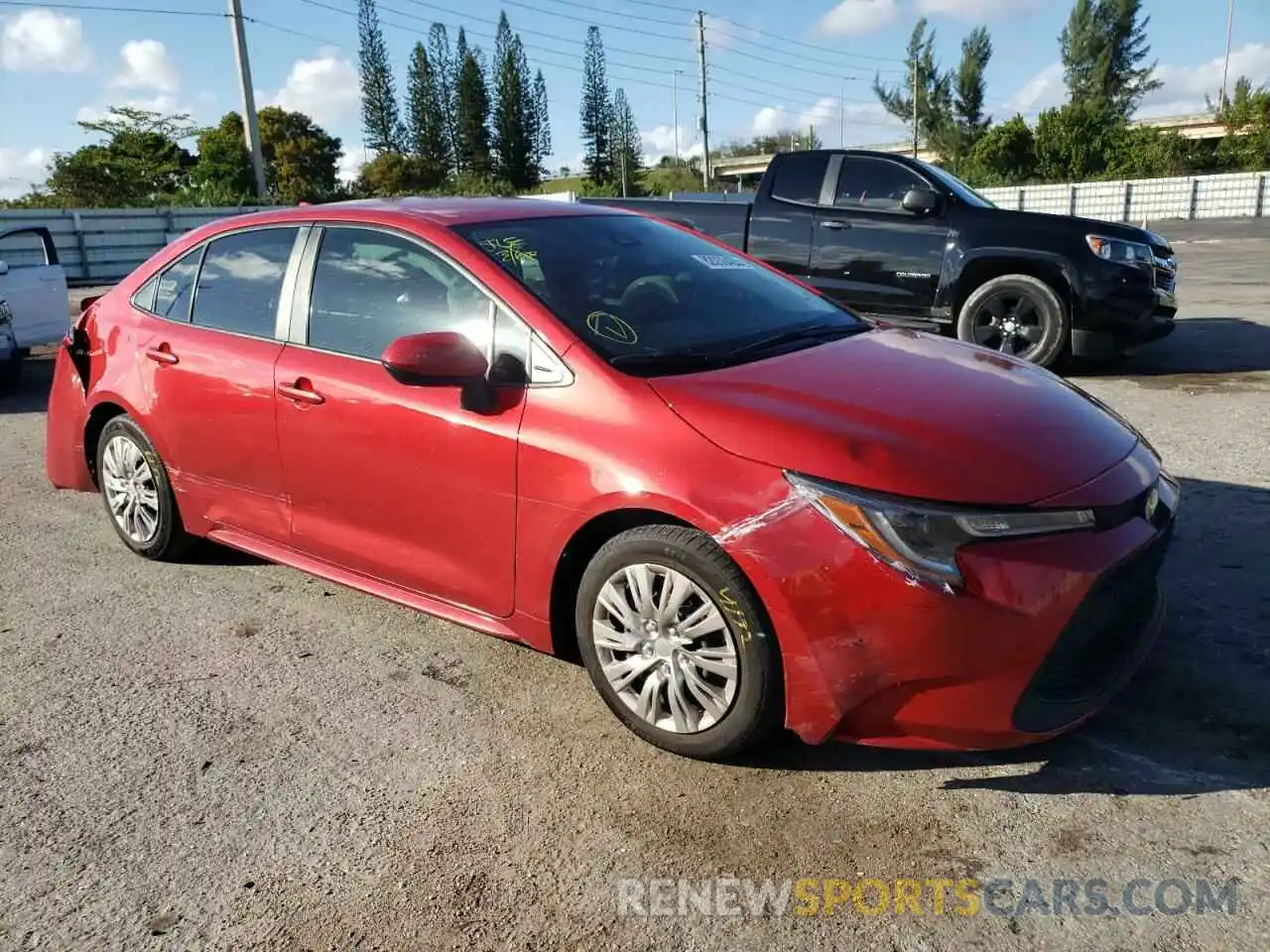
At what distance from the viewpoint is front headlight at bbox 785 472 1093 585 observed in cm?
242

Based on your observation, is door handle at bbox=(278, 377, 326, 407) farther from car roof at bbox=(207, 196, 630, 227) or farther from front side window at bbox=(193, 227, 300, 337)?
car roof at bbox=(207, 196, 630, 227)

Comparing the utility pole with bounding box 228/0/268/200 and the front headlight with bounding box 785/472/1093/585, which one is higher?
the utility pole with bounding box 228/0/268/200

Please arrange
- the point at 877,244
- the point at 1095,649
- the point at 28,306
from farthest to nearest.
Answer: the point at 28,306
the point at 877,244
the point at 1095,649

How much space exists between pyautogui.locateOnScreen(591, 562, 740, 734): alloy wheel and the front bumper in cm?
21

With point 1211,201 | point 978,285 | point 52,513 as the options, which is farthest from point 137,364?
point 1211,201

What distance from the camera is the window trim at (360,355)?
3037 millimetres

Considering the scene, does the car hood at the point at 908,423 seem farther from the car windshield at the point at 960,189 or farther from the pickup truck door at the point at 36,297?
the pickup truck door at the point at 36,297

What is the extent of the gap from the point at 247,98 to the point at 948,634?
37.6 meters

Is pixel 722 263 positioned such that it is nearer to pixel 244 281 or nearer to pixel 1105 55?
pixel 244 281

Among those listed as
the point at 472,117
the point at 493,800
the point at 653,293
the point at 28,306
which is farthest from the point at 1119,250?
the point at 472,117

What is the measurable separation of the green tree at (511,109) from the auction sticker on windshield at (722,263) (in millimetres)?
74795

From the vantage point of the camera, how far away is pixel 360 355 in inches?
137

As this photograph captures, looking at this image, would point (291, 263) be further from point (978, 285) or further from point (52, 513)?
point (978, 285)

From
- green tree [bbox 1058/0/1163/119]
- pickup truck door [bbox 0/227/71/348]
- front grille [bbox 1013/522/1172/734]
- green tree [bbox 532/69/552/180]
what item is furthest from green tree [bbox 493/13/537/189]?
front grille [bbox 1013/522/1172/734]
